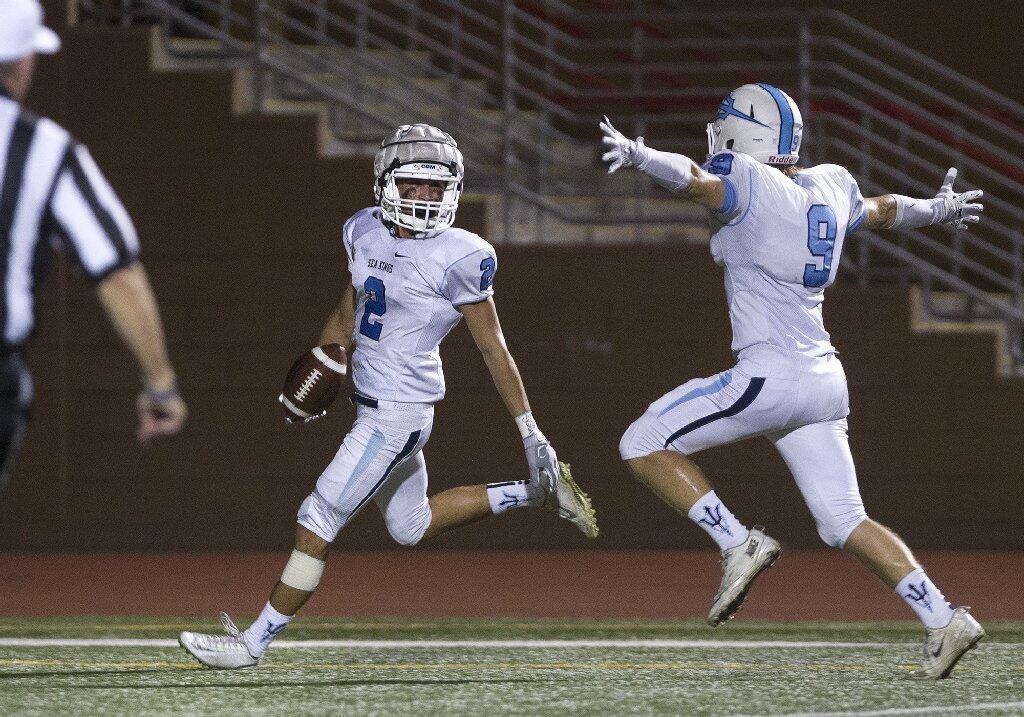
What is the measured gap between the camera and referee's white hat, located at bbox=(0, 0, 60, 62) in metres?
4.27

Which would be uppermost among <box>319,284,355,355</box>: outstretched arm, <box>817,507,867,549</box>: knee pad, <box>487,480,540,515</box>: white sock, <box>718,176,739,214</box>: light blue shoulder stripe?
<box>718,176,739,214</box>: light blue shoulder stripe

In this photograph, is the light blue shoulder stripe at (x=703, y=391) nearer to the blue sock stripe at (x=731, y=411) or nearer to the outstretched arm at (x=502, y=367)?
the blue sock stripe at (x=731, y=411)

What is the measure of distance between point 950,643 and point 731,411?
988 millimetres

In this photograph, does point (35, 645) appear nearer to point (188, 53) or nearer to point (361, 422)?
point (361, 422)

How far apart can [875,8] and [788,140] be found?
6518 mm

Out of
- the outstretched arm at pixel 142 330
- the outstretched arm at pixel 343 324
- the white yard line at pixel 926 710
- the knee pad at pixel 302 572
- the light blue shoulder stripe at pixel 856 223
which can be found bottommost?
the white yard line at pixel 926 710

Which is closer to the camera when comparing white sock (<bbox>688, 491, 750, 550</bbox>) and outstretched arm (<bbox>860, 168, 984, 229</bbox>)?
white sock (<bbox>688, 491, 750, 550</bbox>)

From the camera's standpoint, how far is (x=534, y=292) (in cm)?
1024

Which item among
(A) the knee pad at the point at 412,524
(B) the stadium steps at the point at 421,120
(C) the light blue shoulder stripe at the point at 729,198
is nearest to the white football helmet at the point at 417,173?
(C) the light blue shoulder stripe at the point at 729,198

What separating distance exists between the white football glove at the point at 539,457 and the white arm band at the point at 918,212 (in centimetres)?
149

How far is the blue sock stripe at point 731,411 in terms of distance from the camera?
5941mm

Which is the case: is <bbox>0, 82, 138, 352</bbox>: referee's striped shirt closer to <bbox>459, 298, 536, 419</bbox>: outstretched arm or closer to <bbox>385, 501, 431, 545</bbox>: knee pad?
<bbox>459, 298, 536, 419</bbox>: outstretched arm

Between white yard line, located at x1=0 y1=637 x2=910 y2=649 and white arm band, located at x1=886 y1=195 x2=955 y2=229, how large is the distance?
5.21 feet

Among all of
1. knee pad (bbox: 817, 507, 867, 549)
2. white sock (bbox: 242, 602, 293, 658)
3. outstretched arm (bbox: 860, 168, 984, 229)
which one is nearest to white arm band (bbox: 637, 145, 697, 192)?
outstretched arm (bbox: 860, 168, 984, 229)
